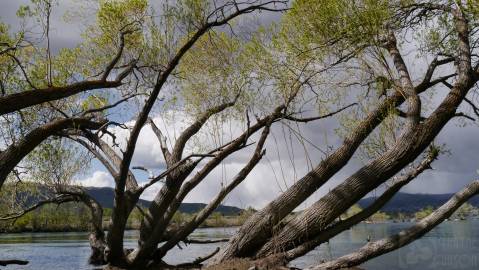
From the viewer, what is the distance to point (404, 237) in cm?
879

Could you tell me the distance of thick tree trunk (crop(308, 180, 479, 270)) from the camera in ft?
28.9

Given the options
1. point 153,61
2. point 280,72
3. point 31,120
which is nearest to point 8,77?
point 31,120

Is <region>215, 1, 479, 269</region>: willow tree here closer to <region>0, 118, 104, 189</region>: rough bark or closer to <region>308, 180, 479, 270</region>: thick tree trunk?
<region>308, 180, 479, 270</region>: thick tree trunk

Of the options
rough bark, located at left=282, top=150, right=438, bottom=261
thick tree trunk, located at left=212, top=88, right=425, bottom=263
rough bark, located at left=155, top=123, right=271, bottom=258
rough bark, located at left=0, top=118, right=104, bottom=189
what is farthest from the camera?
rough bark, located at left=155, top=123, right=271, bottom=258

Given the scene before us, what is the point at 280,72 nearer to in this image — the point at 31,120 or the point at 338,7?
the point at 338,7

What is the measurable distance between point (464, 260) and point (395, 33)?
41.3ft

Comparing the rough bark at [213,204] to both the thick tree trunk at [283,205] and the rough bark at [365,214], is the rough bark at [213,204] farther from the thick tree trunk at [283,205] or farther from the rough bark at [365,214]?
the rough bark at [365,214]

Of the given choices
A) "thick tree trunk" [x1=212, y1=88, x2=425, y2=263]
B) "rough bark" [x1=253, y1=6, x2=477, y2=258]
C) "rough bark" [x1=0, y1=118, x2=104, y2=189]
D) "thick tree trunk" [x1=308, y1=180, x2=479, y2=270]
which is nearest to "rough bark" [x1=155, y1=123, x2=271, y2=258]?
"thick tree trunk" [x1=212, y1=88, x2=425, y2=263]

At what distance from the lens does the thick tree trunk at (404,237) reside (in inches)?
347

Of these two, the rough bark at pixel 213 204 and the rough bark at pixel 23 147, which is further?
the rough bark at pixel 213 204

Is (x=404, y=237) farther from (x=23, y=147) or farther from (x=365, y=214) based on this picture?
(x=23, y=147)

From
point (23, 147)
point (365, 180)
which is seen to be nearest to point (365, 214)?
point (365, 180)

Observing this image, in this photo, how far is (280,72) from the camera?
10.9 metres

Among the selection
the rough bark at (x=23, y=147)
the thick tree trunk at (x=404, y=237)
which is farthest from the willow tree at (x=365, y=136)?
the rough bark at (x=23, y=147)
